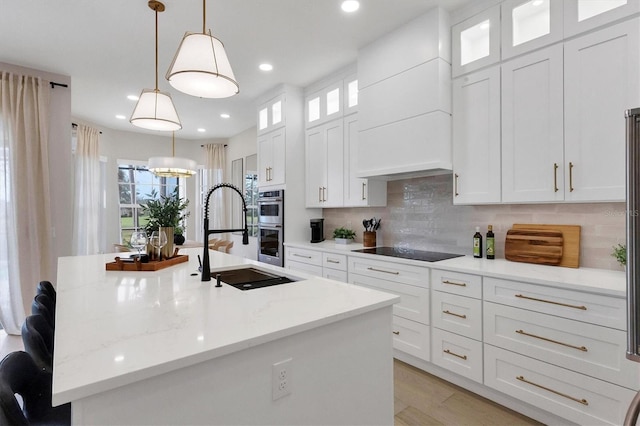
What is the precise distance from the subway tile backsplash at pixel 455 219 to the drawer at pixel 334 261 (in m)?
0.62

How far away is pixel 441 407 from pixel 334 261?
5.22ft

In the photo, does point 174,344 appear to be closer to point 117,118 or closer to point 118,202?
point 117,118

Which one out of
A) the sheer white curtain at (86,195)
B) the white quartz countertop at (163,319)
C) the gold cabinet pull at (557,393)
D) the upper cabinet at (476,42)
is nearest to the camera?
the white quartz countertop at (163,319)

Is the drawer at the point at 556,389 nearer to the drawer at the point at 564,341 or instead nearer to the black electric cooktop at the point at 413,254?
the drawer at the point at 564,341

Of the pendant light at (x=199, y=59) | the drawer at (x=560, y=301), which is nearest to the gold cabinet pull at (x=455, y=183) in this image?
the drawer at (x=560, y=301)

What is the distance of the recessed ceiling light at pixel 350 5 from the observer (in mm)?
2477

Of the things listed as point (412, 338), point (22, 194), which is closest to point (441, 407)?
point (412, 338)

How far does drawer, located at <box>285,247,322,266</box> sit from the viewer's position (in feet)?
11.7

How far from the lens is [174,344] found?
926 mm

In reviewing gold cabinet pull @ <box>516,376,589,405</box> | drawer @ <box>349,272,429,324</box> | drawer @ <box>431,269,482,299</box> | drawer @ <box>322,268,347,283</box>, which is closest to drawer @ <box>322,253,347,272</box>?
drawer @ <box>322,268,347,283</box>

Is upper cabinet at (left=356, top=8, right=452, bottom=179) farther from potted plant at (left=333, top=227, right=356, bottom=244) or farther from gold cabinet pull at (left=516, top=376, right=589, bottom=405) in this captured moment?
gold cabinet pull at (left=516, top=376, right=589, bottom=405)

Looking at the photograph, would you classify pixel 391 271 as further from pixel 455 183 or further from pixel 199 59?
pixel 199 59

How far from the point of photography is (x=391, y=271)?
2.77 metres

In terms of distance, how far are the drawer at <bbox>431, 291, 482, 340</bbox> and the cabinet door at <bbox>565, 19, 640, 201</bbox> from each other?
964 millimetres
